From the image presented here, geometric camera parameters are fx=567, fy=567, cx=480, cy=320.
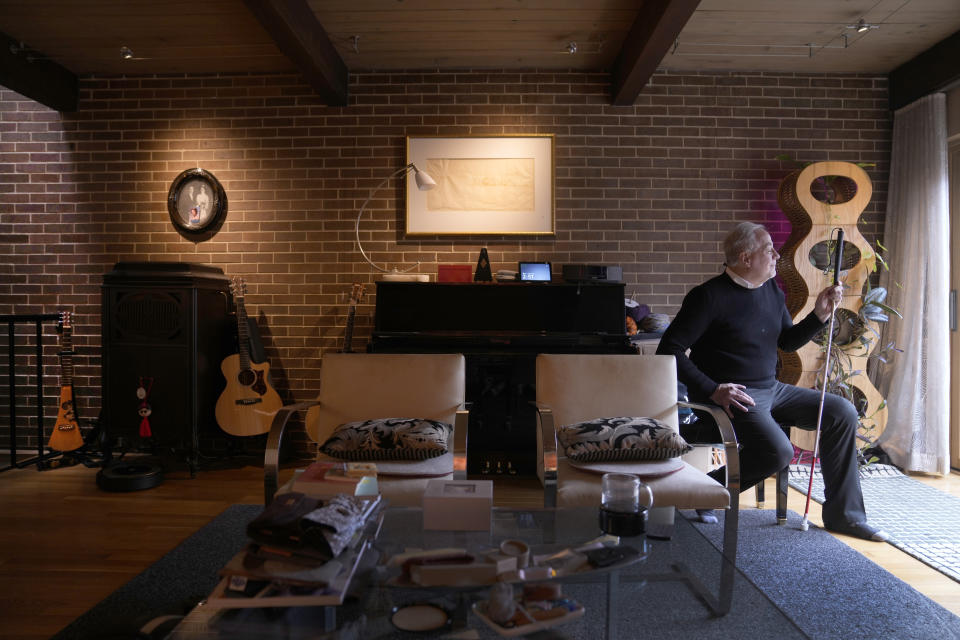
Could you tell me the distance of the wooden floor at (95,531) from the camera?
2.01 metres

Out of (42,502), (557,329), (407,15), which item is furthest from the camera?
(557,329)

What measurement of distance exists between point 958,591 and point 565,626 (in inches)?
73.2

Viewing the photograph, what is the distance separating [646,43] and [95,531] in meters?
3.78

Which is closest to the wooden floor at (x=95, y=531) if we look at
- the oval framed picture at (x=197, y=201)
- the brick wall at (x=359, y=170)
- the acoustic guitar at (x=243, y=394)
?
the acoustic guitar at (x=243, y=394)

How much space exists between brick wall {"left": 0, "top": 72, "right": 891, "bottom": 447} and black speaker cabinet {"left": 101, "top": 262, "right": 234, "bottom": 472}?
614 mm

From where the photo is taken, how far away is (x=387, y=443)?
6.74 ft

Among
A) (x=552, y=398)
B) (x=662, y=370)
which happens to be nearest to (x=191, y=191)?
(x=552, y=398)

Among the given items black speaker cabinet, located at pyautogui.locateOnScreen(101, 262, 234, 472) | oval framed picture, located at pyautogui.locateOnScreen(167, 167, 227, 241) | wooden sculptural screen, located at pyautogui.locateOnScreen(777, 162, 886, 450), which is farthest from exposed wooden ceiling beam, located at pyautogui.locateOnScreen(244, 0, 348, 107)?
wooden sculptural screen, located at pyautogui.locateOnScreen(777, 162, 886, 450)

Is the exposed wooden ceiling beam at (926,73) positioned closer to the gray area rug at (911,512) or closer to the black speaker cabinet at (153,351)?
the gray area rug at (911,512)

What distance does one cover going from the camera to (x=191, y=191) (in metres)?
4.10

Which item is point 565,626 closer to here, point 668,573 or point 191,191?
point 668,573

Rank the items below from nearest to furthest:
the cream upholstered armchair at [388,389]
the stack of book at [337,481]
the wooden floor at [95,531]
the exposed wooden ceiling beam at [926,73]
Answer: the stack of book at [337,481]
the wooden floor at [95,531]
the cream upholstered armchair at [388,389]
the exposed wooden ceiling beam at [926,73]

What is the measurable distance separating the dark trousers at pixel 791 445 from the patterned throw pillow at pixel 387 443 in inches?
51.3

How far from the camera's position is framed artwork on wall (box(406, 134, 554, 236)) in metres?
4.03
